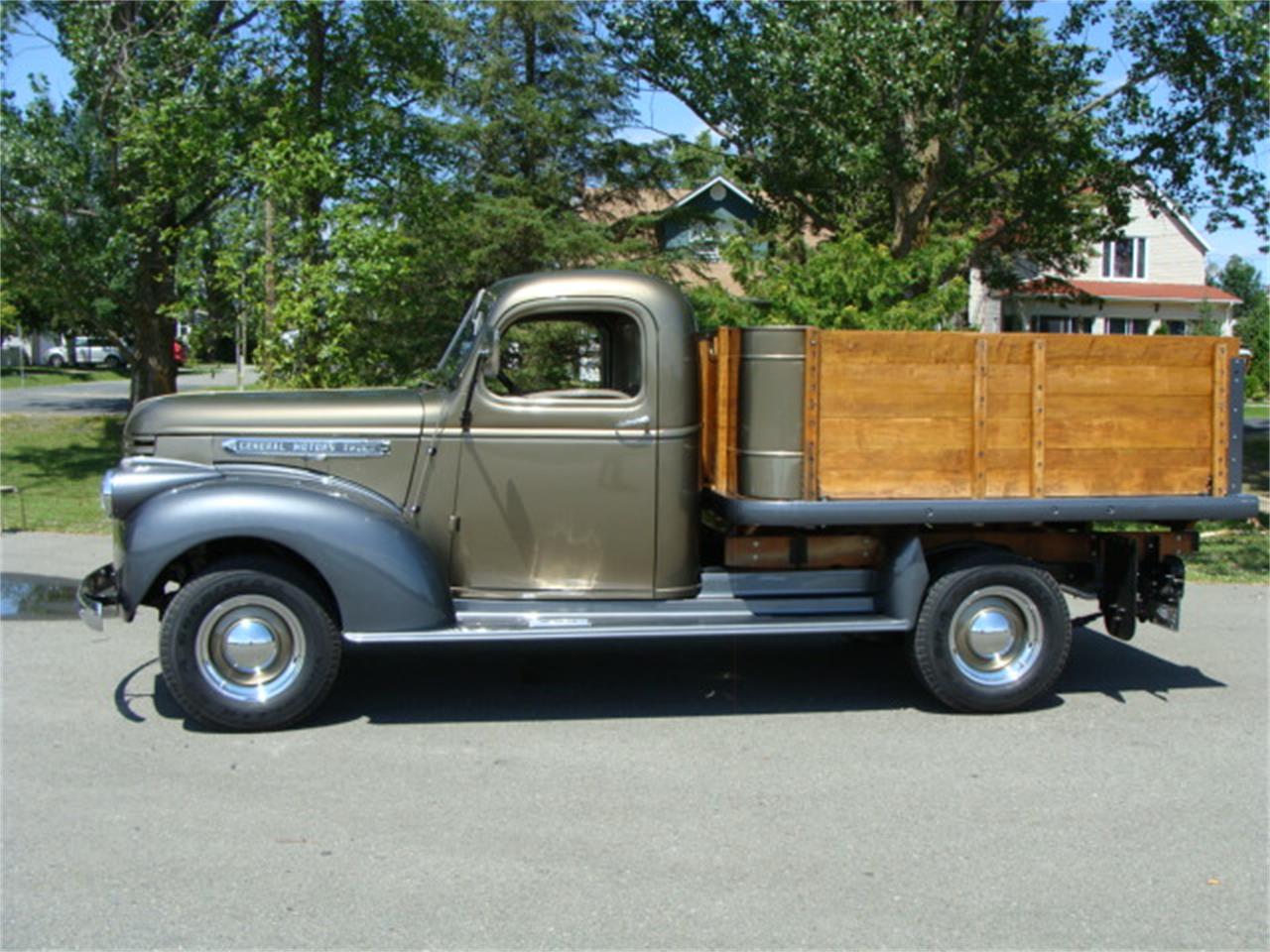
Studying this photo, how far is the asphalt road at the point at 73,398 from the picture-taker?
2645 centimetres

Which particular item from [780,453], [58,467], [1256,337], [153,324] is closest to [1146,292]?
[1256,337]

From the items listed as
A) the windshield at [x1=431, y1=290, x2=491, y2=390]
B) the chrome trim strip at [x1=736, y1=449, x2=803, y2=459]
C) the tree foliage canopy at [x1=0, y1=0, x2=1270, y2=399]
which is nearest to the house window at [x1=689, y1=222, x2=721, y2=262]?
the tree foliage canopy at [x1=0, y1=0, x2=1270, y2=399]

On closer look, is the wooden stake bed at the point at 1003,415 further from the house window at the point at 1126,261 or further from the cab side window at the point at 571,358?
the house window at the point at 1126,261

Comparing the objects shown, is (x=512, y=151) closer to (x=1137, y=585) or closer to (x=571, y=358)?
(x=571, y=358)

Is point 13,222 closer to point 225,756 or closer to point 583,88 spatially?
point 583,88

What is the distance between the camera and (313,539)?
226 inches

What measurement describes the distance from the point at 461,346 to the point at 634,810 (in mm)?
2711

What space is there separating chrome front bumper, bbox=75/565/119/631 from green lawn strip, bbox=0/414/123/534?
21.4 feet

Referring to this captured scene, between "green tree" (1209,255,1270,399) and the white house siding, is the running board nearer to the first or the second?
"green tree" (1209,255,1270,399)

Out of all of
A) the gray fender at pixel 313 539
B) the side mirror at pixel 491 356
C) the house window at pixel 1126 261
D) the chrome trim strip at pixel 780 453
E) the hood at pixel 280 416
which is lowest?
the gray fender at pixel 313 539

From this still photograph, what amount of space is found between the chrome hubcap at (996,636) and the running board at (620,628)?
358 millimetres

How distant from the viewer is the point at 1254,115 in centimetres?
1630

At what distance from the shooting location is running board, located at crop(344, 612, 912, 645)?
5852 mm

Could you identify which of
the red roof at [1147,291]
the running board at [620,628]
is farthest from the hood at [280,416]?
the red roof at [1147,291]
